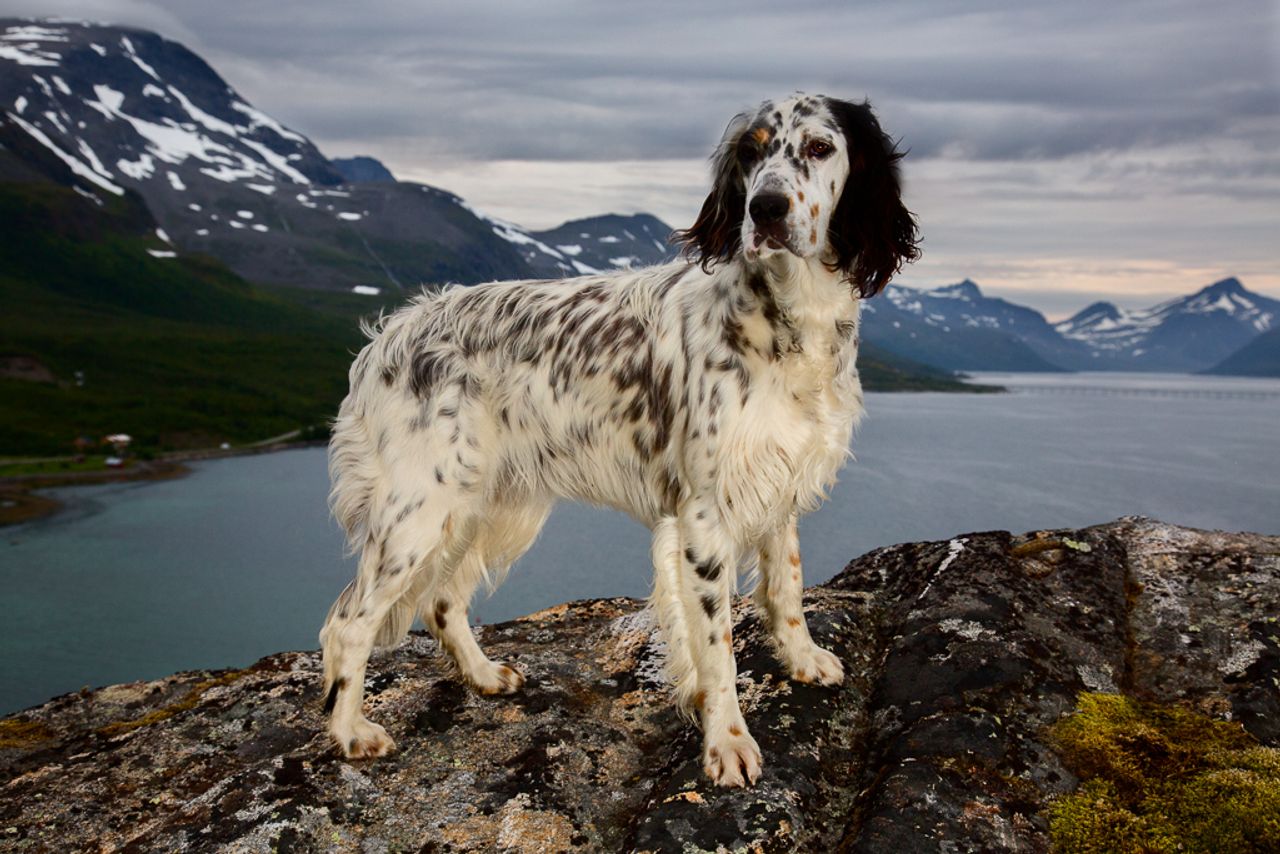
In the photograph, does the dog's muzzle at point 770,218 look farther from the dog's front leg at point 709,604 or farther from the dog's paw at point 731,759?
the dog's paw at point 731,759

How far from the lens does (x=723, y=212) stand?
5.49 metres

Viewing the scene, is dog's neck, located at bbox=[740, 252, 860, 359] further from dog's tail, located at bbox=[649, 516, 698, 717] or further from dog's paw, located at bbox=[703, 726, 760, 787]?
dog's paw, located at bbox=[703, 726, 760, 787]

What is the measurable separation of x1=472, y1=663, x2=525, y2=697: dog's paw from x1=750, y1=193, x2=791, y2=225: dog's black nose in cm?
323

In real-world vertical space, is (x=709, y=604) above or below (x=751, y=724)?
above

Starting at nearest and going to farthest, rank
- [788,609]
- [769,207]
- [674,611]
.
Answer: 1. [769,207]
2. [674,611]
3. [788,609]

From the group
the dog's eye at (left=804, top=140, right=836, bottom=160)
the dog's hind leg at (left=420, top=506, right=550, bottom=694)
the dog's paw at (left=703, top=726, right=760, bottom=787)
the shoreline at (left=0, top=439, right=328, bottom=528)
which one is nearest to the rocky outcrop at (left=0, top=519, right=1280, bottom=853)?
the dog's paw at (left=703, top=726, right=760, bottom=787)

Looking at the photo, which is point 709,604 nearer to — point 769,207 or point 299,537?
point 769,207

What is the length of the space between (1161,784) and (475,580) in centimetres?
423

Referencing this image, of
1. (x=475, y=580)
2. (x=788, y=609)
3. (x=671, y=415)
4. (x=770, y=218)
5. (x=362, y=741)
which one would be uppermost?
(x=770, y=218)

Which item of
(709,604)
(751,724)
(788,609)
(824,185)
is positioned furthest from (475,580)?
(824,185)

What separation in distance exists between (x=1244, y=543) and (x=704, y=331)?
443 centimetres

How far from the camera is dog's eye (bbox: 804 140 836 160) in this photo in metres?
5.22

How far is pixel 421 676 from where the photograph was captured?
6.54 meters

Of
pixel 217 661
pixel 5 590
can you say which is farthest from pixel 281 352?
pixel 217 661
